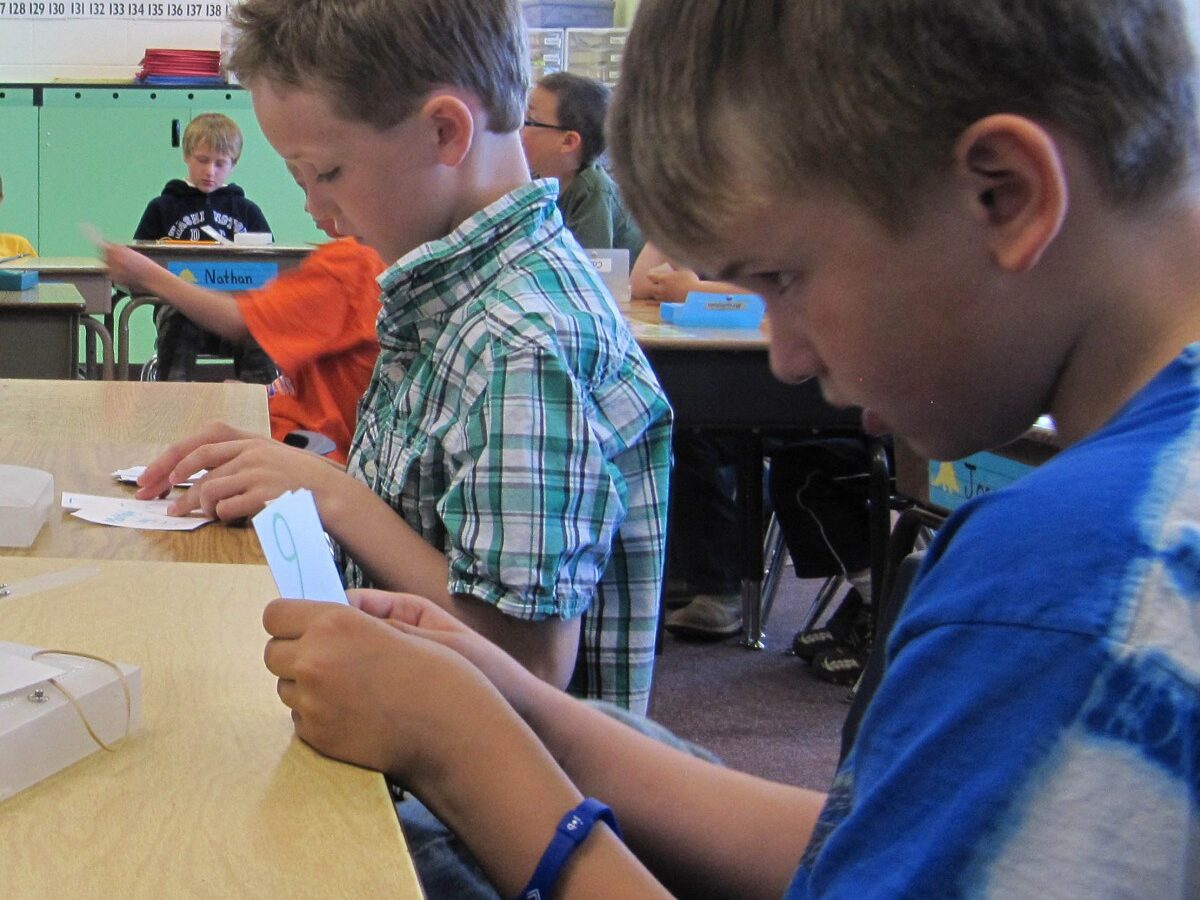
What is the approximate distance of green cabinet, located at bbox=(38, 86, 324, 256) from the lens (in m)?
7.27

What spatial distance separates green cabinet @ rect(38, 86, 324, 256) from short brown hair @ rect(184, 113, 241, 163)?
0.76 meters

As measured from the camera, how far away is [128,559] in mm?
990

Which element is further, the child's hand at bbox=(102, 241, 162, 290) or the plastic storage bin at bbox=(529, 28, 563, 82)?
the plastic storage bin at bbox=(529, 28, 563, 82)

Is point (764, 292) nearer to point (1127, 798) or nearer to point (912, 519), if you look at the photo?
point (1127, 798)

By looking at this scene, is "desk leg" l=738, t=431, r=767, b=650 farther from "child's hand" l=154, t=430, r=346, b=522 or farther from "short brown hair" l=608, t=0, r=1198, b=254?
"short brown hair" l=608, t=0, r=1198, b=254

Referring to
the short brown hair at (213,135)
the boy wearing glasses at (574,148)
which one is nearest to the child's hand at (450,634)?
the boy wearing glasses at (574,148)

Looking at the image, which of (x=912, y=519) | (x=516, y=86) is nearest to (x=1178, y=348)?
(x=516, y=86)

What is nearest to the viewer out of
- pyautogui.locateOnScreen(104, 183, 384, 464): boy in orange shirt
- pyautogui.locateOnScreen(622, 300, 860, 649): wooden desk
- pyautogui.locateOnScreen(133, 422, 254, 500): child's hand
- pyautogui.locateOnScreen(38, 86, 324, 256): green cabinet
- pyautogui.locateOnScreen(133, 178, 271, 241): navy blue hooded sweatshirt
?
pyautogui.locateOnScreen(133, 422, 254, 500): child's hand

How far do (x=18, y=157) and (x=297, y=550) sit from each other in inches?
288

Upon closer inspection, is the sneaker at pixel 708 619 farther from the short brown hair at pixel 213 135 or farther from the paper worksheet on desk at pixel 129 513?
the short brown hair at pixel 213 135

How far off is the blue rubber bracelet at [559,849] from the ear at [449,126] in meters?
0.77

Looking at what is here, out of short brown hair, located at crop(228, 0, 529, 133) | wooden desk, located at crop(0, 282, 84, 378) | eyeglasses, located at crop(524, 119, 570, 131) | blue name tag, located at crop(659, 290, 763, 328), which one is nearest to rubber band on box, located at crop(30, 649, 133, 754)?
short brown hair, located at crop(228, 0, 529, 133)

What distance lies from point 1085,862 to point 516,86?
1.09 meters

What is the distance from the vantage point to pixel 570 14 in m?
7.16
